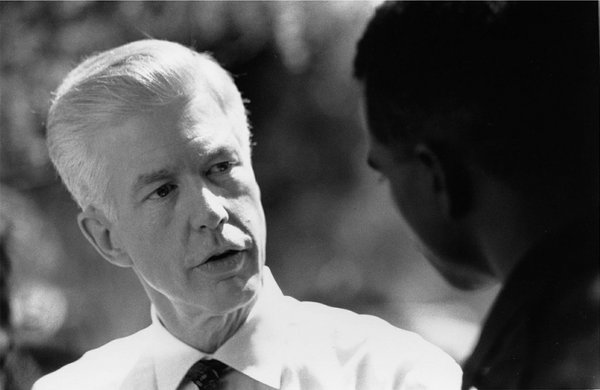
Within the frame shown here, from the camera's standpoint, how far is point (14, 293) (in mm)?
2076

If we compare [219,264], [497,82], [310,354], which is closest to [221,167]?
[219,264]

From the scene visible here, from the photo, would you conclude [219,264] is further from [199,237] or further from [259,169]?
[259,169]

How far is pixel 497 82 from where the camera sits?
1.80 m

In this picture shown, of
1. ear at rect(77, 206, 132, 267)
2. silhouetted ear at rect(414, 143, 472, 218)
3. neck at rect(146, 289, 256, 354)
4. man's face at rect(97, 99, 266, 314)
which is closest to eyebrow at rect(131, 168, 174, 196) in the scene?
man's face at rect(97, 99, 266, 314)

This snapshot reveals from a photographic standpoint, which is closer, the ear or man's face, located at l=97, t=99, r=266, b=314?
man's face, located at l=97, t=99, r=266, b=314

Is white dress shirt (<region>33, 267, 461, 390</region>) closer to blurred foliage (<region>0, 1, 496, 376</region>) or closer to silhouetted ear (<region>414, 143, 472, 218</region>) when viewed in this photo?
blurred foliage (<region>0, 1, 496, 376</region>)

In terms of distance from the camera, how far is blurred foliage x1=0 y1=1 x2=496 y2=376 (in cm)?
184

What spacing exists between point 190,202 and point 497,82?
71cm

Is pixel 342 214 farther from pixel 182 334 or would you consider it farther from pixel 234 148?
pixel 182 334

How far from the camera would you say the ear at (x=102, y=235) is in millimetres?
1868

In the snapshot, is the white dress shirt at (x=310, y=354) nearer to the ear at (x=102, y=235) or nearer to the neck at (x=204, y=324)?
the neck at (x=204, y=324)

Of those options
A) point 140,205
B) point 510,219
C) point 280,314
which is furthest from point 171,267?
point 510,219

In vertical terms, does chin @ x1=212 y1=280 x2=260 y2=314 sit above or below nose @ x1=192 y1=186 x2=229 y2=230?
below

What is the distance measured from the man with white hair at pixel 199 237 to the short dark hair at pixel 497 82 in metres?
0.36
